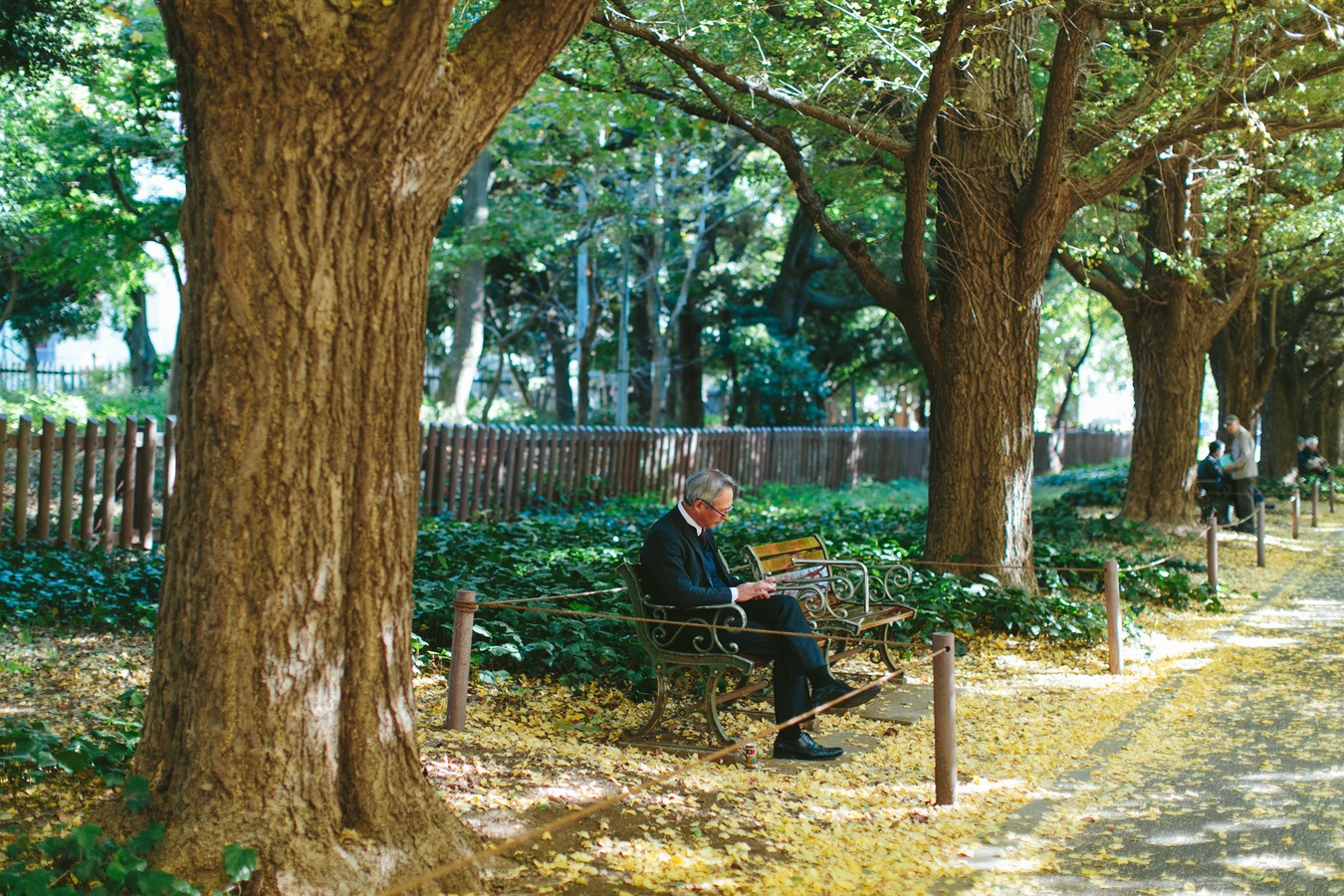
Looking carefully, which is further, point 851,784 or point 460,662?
point 460,662

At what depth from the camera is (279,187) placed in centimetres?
393

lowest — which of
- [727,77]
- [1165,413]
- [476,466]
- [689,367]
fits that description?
[476,466]

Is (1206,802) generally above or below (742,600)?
below

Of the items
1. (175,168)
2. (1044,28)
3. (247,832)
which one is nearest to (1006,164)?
(1044,28)

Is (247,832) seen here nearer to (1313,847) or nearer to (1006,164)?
(1313,847)

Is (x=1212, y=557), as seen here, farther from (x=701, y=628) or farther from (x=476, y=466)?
(x=476, y=466)

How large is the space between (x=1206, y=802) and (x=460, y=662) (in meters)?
3.82

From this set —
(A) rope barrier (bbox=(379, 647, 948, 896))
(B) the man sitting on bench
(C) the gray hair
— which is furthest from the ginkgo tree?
(A) rope barrier (bbox=(379, 647, 948, 896))

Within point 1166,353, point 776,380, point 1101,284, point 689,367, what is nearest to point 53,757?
point 1101,284

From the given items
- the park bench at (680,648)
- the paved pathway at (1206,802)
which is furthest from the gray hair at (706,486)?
the paved pathway at (1206,802)

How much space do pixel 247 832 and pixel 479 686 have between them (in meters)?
3.30

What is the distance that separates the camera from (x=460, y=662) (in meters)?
6.26

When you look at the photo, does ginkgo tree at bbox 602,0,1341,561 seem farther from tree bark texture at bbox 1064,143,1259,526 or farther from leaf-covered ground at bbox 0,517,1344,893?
tree bark texture at bbox 1064,143,1259,526

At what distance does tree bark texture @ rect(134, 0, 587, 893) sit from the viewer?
154 inches
